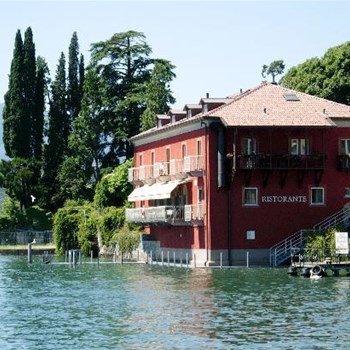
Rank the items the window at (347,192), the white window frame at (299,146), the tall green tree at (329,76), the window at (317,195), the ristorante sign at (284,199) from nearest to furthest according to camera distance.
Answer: the ristorante sign at (284,199) < the white window frame at (299,146) < the window at (317,195) < the window at (347,192) < the tall green tree at (329,76)

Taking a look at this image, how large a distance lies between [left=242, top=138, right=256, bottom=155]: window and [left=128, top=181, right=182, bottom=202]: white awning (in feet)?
19.9

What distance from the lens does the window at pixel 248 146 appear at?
2798 inches

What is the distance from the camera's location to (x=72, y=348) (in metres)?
35.2

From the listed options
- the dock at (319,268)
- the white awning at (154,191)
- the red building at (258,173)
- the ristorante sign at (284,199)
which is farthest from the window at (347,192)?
the dock at (319,268)

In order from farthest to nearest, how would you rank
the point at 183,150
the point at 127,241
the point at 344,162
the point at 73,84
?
the point at 73,84 → the point at 127,241 → the point at 183,150 → the point at 344,162

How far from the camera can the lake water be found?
1443 inches

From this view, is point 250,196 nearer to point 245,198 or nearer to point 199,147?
point 245,198

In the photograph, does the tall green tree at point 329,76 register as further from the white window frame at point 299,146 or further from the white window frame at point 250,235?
the white window frame at point 250,235

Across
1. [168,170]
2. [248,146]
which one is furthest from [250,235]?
[168,170]

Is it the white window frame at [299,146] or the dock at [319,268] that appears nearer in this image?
the dock at [319,268]

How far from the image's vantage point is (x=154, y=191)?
3105 inches

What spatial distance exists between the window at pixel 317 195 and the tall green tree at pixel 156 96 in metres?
25.8

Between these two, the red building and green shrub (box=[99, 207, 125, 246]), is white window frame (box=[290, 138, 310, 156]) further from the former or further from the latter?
green shrub (box=[99, 207, 125, 246])

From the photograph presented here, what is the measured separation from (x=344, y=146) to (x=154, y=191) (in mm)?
13444
